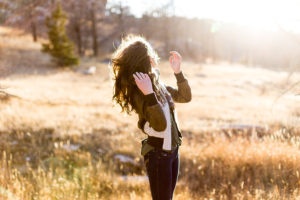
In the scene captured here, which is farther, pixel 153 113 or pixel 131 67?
pixel 131 67

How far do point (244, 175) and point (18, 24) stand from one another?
4.89 meters

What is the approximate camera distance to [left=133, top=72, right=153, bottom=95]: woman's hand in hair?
2191mm

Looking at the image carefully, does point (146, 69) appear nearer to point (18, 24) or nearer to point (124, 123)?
point (18, 24)

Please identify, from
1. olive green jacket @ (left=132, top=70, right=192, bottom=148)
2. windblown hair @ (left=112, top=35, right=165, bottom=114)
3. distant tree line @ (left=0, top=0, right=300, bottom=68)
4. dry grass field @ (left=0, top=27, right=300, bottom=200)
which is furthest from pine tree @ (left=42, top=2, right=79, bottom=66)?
olive green jacket @ (left=132, top=70, right=192, bottom=148)

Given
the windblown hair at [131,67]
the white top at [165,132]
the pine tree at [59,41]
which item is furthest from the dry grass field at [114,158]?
the pine tree at [59,41]

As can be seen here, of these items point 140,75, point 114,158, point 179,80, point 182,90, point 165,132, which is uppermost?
point 140,75

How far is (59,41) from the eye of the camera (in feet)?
80.6

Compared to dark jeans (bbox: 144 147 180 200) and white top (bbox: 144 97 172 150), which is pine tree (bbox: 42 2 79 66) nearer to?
white top (bbox: 144 97 172 150)

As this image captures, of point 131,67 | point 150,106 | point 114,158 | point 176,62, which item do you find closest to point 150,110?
point 150,106

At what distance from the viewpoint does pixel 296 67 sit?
10.1 feet

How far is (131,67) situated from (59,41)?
2449cm

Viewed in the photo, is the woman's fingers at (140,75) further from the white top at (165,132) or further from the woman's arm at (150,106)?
the white top at (165,132)

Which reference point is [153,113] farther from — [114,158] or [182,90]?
[114,158]

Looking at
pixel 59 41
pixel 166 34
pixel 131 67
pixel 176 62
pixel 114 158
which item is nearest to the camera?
pixel 131 67
